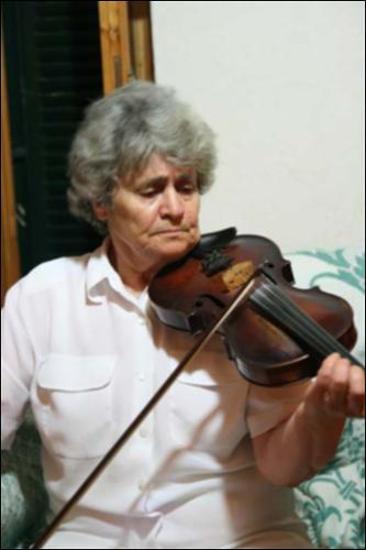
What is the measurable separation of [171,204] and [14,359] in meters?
0.22

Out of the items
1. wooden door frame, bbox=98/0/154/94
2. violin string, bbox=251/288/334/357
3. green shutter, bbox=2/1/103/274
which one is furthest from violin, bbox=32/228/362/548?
wooden door frame, bbox=98/0/154/94

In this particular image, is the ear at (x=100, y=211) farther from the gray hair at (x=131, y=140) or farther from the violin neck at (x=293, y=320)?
the violin neck at (x=293, y=320)

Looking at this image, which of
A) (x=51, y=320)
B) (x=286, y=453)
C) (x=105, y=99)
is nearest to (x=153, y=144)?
(x=105, y=99)

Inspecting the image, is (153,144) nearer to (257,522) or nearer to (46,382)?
(46,382)

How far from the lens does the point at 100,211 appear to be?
89 centimetres

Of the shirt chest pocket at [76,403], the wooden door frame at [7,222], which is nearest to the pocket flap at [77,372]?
the shirt chest pocket at [76,403]

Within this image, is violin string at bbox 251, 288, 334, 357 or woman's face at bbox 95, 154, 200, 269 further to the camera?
woman's face at bbox 95, 154, 200, 269

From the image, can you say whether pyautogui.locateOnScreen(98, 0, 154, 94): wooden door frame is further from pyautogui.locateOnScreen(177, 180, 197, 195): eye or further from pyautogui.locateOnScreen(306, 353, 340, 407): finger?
pyautogui.locateOnScreen(306, 353, 340, 407): finger

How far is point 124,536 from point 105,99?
408 mm

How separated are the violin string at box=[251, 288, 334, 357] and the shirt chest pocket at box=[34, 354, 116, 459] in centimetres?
16

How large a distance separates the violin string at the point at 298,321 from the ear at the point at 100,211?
0.19 metres

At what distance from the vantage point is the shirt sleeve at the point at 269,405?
0.78 meters

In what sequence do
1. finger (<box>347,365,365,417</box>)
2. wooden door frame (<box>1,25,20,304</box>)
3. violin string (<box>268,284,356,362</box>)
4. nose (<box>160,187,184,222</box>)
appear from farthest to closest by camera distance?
wooden door frame (<box>1,25,20,304</box>) → nose (<box>160,187,184,222</box>) → violin string (<box>268,284,356,362</box>) → finger (<box>347,365,365,417</box>)

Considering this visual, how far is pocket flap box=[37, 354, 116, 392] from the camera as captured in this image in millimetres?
849
